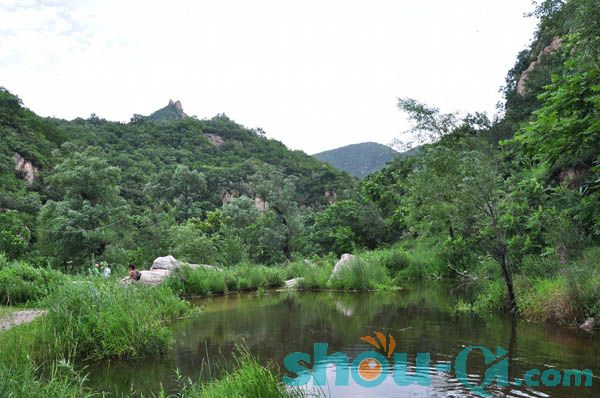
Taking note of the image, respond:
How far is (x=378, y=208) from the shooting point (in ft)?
115

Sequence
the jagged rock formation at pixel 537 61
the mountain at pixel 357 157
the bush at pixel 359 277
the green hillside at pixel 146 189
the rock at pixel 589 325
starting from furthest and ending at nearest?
the mountain at pixel 357 157
the jagged rock formation at pixel 537 61
the green hillside at pixel 146 189
the bush at pixel 359 277
the rock at pixel 589 325

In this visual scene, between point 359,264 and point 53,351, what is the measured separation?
13.0 m

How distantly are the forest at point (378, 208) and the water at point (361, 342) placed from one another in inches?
35.7

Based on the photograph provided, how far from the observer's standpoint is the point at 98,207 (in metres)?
26.5

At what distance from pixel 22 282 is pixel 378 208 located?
24870 mm

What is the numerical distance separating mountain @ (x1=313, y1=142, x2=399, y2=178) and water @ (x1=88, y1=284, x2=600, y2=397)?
9985cm

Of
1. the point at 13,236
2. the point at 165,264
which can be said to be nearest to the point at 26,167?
the point at 13,236

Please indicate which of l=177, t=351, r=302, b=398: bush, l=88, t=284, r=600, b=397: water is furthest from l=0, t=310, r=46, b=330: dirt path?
l=177, t=351, r=302, b=398: bush

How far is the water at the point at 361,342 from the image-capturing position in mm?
6559

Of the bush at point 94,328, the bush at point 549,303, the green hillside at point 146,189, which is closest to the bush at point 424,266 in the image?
the green hillside at point 146,189

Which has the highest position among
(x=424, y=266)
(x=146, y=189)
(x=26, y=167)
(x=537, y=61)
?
(x=537, y=61)

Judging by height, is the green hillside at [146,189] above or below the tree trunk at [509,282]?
above

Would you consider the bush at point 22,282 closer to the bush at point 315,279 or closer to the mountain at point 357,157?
the bush at point 315,279

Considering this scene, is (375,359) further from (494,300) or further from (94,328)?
(494,300)
